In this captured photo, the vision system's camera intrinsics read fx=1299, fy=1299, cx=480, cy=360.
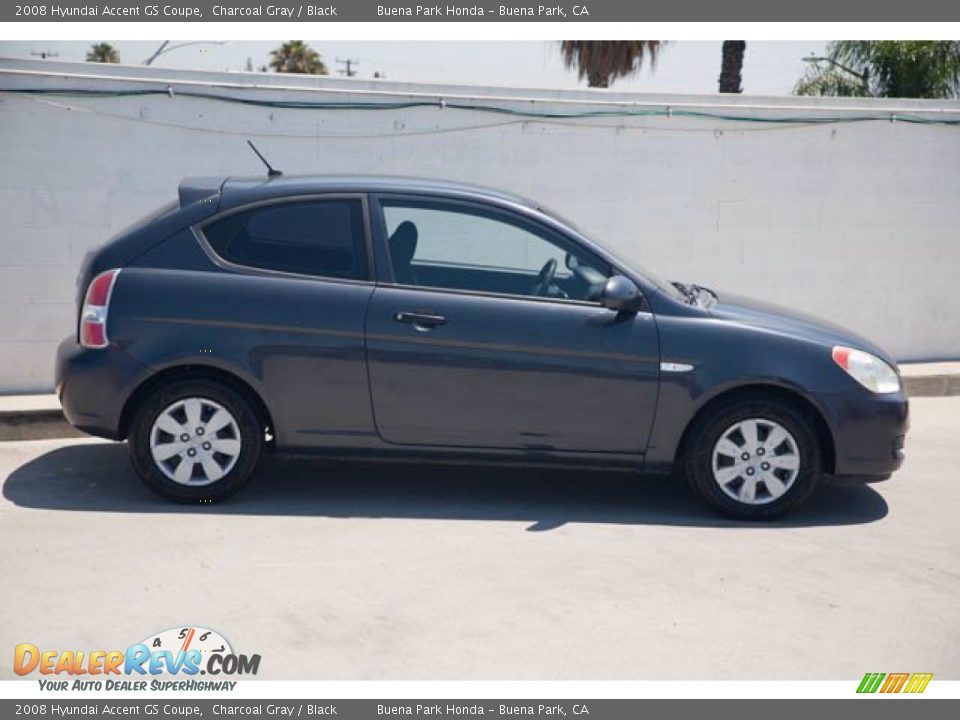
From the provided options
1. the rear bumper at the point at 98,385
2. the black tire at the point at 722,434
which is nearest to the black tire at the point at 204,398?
the rear bumper at the point at 98,385

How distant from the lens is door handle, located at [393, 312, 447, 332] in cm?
644

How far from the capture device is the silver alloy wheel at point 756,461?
21.4 ft

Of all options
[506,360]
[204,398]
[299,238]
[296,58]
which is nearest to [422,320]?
[506,360]

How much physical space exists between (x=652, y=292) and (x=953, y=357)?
573cm

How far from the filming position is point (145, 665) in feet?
15.1

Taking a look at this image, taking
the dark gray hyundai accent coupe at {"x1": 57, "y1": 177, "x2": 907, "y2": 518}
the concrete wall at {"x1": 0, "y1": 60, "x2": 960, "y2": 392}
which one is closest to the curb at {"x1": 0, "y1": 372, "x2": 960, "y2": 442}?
the concrete wall at {"x1": 0, "y1": 60, "x2": 960, "y2": 392}

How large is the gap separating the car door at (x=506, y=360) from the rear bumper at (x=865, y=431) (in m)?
0.96

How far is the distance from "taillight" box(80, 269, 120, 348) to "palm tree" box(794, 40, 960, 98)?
12.1m

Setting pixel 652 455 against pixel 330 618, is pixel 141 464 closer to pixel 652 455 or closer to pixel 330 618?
pixel 330 618

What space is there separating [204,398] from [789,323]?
302 centimetres

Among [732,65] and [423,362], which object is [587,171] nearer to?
[423,362]

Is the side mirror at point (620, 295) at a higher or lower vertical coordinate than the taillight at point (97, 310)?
higher

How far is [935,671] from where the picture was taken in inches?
187
